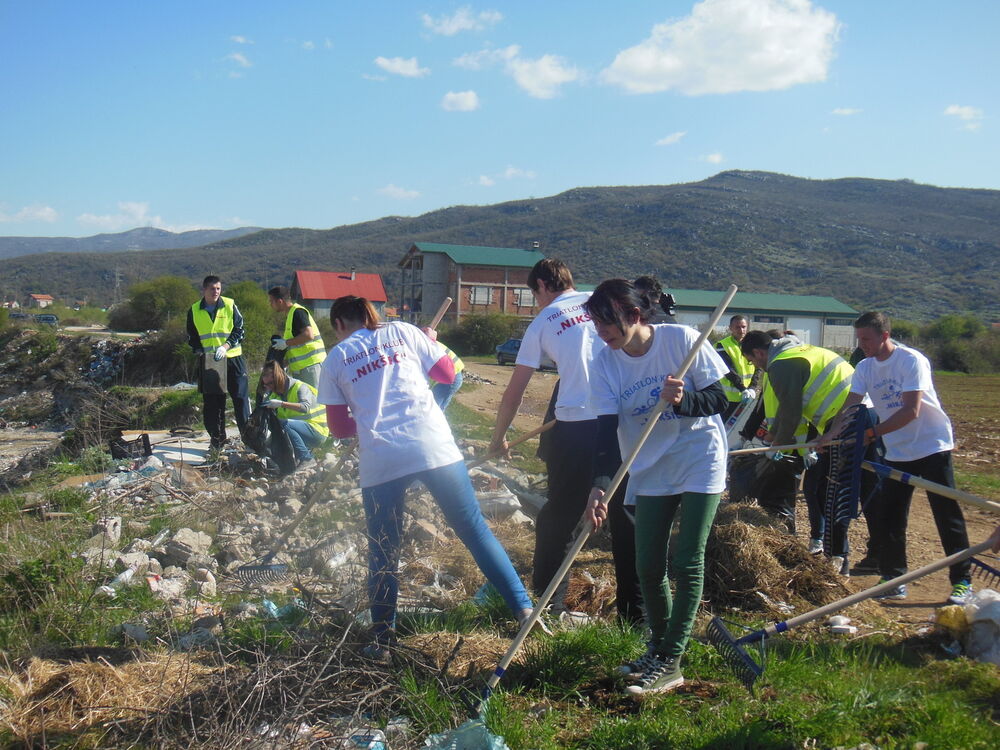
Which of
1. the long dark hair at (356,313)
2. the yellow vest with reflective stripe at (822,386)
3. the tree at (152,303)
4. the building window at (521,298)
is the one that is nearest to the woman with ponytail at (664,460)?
the long dark hair at (356,313)

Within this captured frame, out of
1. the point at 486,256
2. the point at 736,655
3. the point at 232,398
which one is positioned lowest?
the point at 736,655

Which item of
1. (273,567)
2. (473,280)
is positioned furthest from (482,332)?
(273,567)

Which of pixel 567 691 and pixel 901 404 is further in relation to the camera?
pixel 901 404

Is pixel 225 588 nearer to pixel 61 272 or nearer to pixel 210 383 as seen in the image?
pixel 210 383

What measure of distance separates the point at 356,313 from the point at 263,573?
5.93 ft

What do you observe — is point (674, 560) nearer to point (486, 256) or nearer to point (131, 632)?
point (131, 632)

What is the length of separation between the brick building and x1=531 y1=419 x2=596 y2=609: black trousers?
42093 millimetres

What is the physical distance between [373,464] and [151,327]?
112 ft

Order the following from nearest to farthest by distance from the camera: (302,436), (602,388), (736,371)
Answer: (602,388) < (736,371) < (302,436)

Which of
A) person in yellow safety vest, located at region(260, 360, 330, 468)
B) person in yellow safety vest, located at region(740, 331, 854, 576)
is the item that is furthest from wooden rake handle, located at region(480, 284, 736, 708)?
person in yellow safety vest, located at region(260, 360, 330, 468)

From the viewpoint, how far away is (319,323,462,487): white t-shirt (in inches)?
133

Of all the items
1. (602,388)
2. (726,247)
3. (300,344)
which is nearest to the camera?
(602,388)

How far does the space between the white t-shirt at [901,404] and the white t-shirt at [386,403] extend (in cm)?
276

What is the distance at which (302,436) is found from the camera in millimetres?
7047
